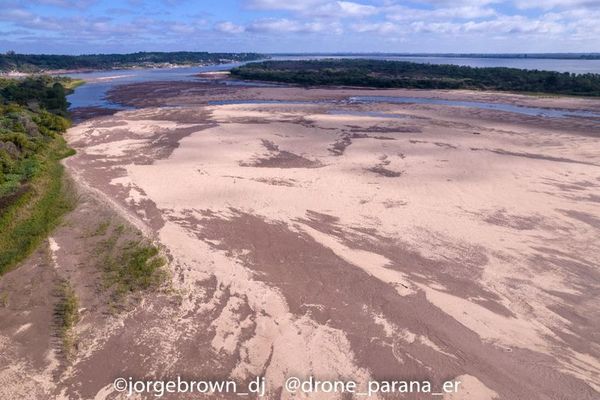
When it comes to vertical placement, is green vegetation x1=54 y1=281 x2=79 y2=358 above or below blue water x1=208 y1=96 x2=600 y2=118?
below

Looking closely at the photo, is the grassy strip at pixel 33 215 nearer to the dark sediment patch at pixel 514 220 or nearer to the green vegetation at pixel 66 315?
the green vegetation at pixel 66 315

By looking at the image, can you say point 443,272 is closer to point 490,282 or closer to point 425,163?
point 490,282

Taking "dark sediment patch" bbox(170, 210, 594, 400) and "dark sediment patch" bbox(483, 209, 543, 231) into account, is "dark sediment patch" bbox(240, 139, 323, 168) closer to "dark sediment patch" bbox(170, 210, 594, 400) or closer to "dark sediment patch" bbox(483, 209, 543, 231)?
"dark sediment patch" bbox(170, 210, 594, 400)

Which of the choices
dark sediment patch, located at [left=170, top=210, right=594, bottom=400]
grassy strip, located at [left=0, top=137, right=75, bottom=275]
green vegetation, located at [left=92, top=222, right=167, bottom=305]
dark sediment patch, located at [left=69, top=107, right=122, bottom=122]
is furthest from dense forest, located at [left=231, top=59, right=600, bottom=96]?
green vegetation, located at [left=92, top=222, right=167, bottom=305]

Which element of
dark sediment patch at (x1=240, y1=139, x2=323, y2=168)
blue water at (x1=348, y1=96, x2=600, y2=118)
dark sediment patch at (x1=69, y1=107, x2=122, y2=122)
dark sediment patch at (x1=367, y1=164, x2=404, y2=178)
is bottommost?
dark sediment patch at (x1=367, y1=164, x2=404, y2=178)

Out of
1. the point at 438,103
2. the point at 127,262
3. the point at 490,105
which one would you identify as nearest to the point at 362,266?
the point at 127,262

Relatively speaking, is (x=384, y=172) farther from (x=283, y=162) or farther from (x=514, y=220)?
(x=514, y=220)

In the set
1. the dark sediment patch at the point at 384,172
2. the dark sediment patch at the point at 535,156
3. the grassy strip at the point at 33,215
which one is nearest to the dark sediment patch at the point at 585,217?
the dark sediment patch at the point at 384,172

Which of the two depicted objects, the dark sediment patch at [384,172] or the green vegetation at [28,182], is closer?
the green vegetation at [28,182]
